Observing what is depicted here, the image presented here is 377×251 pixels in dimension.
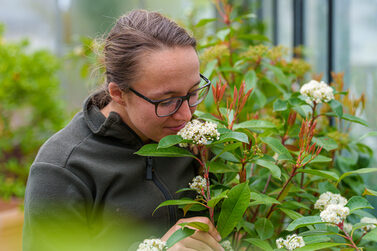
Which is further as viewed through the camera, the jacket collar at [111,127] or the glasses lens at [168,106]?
the jacket collar at [111,127]

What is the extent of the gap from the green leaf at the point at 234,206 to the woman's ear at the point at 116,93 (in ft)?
1.45

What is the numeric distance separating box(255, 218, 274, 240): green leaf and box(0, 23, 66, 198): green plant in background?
296 cm

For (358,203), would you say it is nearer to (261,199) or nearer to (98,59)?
(261,199)

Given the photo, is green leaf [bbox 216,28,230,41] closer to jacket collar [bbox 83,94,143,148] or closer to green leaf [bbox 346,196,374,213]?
jacket collar [bbox 83,94,143,148]

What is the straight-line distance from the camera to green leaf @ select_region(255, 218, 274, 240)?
41.4 inches

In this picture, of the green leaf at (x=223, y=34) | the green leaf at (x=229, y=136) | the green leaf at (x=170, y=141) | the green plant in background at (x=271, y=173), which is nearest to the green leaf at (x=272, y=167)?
the green plant in background at (x=271, y=173)

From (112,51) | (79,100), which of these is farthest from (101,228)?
(79,100)

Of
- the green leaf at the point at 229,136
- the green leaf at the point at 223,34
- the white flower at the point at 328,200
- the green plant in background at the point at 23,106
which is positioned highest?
the green leaf at the point at 223,34

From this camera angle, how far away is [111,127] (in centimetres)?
118

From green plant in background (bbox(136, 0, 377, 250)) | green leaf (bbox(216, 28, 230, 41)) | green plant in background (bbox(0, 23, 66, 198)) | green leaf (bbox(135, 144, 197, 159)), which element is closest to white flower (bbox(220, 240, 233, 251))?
green plant in background (bbox(136, 0, 377, 250))

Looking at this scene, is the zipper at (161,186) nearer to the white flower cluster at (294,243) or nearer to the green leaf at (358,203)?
the white flower cluster at (294,243)

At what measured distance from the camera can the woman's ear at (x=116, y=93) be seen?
115cm

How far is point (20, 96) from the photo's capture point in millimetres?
3736

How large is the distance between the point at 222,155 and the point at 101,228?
0.43m
